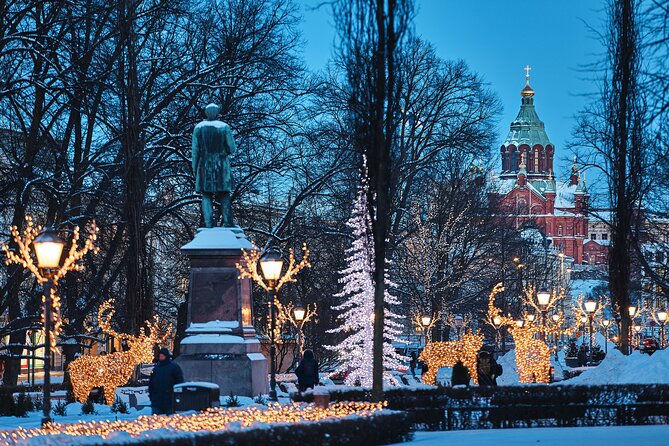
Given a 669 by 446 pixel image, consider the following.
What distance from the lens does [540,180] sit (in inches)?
6506

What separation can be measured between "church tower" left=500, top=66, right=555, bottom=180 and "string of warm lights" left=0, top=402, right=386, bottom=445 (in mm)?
149992

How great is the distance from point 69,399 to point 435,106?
23.7 m

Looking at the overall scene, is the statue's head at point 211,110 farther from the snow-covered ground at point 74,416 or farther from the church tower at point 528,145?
the church tower at point 528,145

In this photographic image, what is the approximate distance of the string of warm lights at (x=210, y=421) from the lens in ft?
49.6

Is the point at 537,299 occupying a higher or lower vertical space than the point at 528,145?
lower

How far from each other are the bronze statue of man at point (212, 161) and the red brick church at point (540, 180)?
128 m

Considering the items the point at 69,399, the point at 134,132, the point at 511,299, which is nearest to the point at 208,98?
the point at 134,132

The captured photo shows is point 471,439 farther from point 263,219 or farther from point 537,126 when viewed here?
point 537,126

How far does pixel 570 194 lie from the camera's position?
17188 centimetres

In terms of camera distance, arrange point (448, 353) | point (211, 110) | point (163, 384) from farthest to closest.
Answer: point (448, 353), point (211, 110), point (163, 384)

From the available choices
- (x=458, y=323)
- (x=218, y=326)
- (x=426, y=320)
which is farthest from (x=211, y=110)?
(x=458, y=323)

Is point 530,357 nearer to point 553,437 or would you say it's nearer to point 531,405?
point 531,405

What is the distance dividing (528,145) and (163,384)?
15535 cm

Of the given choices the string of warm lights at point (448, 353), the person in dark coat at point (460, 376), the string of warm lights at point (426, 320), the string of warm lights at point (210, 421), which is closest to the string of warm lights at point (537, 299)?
the string of warm lights at point (426, 320)
